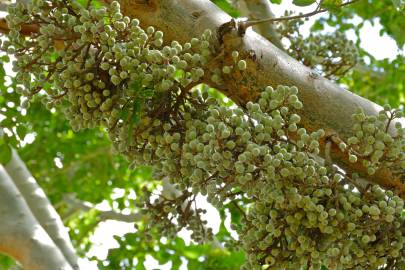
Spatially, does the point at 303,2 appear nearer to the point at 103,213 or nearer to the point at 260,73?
the point at 260,73

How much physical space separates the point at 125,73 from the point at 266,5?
1.77 m

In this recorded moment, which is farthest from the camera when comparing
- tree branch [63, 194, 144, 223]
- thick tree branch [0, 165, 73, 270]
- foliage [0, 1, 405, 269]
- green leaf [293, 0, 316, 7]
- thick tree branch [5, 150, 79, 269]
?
tree branch [63, 194, 144, 223]

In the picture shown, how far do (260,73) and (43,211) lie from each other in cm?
209

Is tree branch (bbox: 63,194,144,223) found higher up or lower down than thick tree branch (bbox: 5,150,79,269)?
higher up

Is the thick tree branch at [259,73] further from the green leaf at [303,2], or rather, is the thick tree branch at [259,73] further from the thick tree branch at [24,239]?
the thick tree branch at [24,239]

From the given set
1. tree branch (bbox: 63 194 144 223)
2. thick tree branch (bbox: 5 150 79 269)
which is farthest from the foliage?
tree branch (bbox: 63 194 144 223)

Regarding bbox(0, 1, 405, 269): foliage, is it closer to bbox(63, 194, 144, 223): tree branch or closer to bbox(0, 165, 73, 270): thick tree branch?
bbox(0, 165, 73, 270): thick tree branch

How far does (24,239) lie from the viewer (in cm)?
304

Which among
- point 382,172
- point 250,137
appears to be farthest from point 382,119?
point 250,137

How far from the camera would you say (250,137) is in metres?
1.65

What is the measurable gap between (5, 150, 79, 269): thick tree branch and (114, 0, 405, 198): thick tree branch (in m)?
1.65

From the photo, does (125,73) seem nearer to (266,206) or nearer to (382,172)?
(266,206)

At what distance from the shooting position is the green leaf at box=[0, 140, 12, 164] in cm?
279

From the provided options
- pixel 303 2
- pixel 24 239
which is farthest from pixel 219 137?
pixel 24 239
